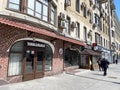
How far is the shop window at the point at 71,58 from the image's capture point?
19141 millimetres

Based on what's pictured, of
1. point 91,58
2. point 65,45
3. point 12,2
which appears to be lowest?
point 91,58

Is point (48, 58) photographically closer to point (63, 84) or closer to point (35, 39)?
point (35, 39)

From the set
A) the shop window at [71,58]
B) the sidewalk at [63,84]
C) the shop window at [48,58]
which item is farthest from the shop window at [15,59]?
the shop window at [71,58]

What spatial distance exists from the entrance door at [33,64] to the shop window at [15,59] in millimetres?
439

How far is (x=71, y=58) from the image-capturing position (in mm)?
20625

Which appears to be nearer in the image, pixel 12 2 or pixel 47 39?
pixel 12 2

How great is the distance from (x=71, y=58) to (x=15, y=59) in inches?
400

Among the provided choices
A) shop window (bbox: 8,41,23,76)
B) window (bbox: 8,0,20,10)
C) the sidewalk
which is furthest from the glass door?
window (bbox: 8,0,20,10)

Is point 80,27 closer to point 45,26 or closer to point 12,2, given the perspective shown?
point 45,26

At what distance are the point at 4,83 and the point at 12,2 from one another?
5.23 meters

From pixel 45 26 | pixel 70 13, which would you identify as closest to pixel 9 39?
pixel 45 26

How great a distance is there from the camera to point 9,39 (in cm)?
1074

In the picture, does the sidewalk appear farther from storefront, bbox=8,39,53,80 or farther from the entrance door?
storefront, bbox=8,39,53,80

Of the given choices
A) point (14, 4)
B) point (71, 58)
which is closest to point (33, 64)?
point (14, 4)
